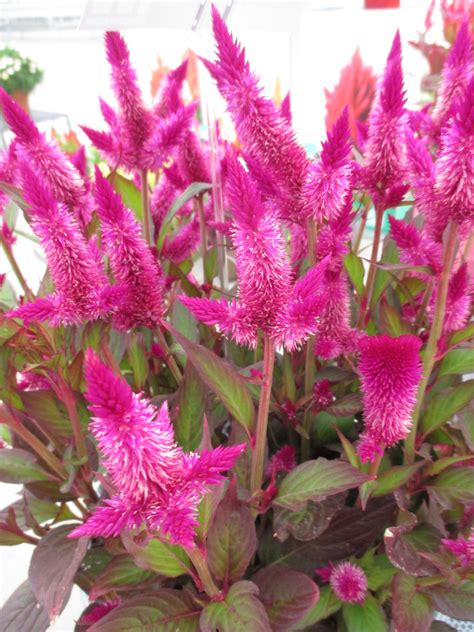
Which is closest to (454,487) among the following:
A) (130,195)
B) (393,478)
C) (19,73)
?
(393,478)

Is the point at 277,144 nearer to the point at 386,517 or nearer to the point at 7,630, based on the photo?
the point at 386,517

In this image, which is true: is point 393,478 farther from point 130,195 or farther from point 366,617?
point 130,195

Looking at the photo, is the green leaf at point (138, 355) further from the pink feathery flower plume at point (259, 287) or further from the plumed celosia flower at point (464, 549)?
the plumed celosia flower at point (464, 549)

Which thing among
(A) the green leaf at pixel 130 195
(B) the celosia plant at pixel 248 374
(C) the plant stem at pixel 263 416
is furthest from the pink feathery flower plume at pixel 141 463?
(A) the green leaf at pixel 130 195

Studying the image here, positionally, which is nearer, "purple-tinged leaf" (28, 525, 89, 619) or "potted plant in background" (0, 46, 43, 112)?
"purple-tinged leaf" (28, 525, 89, 619)

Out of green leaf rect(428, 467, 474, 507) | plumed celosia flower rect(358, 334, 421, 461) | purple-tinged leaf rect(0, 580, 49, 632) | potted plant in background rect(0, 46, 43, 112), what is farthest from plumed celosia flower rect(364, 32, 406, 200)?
potted plant in background rect(0, 46, 43, 112)

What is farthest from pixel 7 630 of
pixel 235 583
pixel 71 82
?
pixel 71 82

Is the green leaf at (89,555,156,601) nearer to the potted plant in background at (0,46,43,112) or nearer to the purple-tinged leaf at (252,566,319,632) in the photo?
the purple-tinged leaf at (252,566,319,632)
